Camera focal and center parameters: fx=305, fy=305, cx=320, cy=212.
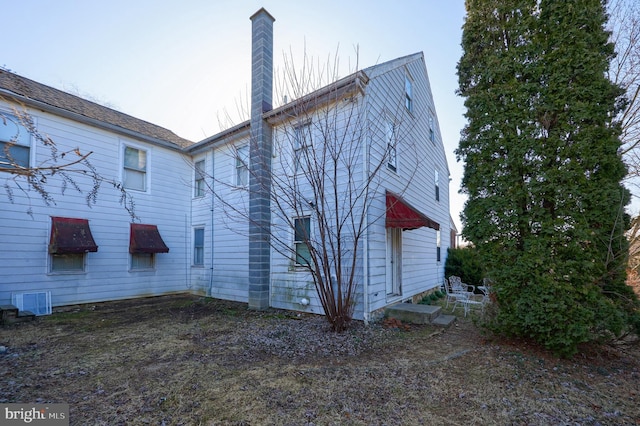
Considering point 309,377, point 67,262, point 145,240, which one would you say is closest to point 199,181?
point 145,240

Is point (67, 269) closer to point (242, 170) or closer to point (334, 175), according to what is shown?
point (242, 170)

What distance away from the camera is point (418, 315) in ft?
22.3

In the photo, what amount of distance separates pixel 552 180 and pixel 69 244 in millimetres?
10448

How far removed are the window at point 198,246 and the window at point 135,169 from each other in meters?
2.23

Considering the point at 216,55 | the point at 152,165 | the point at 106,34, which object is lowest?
the point at 152,165

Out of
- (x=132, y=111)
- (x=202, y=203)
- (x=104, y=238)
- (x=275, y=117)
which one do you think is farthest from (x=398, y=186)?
(x=132, y=111)

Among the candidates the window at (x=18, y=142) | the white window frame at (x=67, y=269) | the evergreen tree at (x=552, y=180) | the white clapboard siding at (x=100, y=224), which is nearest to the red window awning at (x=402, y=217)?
the evergreen tree at (x=552, y=180)

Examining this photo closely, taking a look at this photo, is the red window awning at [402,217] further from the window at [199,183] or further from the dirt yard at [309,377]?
the window at [199,183]

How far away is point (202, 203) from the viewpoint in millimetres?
10758

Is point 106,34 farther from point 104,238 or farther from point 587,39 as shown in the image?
point 587,39

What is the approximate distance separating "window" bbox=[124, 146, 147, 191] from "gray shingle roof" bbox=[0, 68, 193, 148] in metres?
0.68

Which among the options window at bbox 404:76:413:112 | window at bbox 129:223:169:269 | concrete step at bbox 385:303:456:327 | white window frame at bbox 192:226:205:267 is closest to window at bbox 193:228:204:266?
white window frame at bbox 192:226:205:267

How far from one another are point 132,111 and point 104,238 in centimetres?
656

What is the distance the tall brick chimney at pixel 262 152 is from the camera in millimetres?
7973
